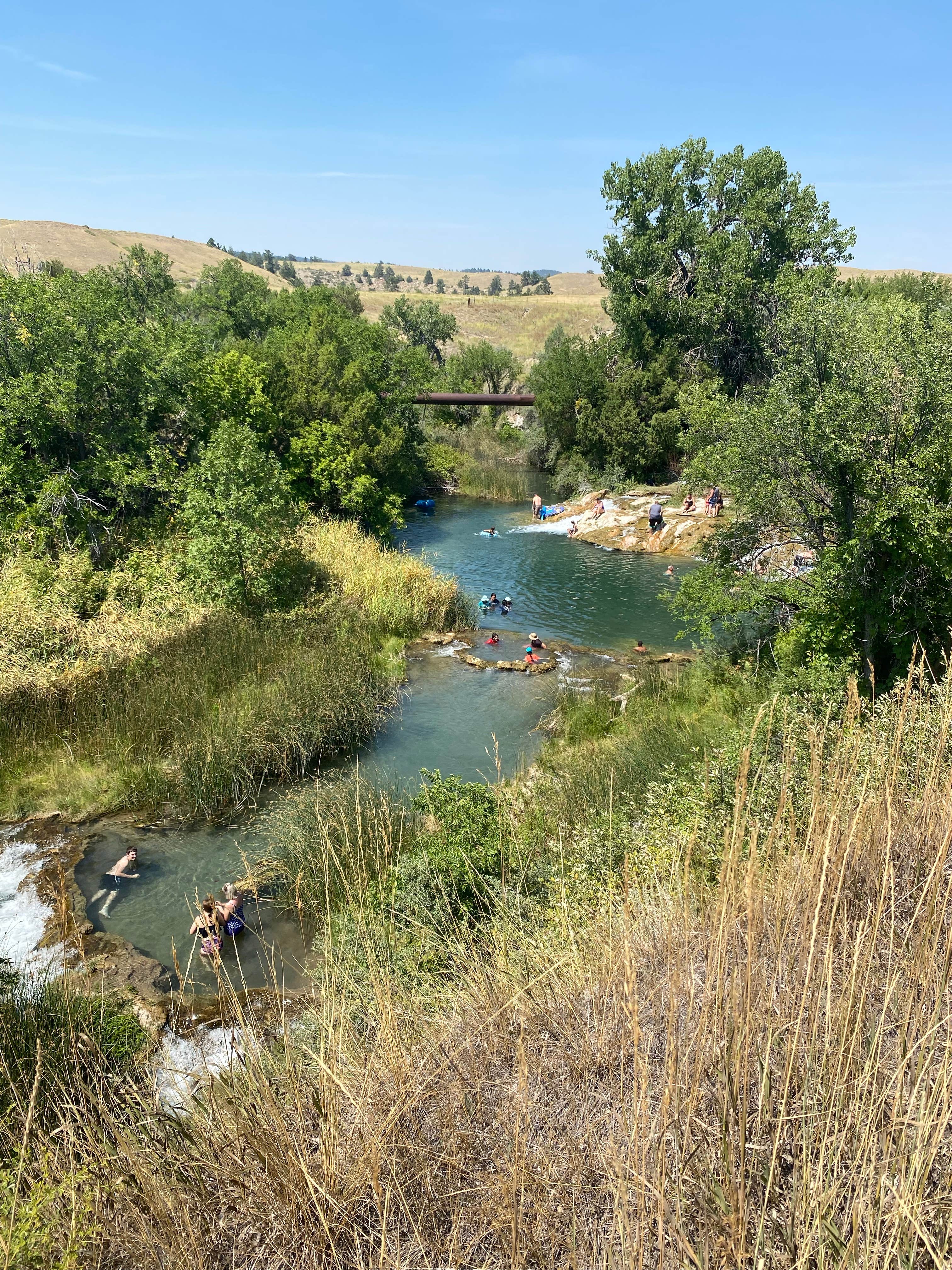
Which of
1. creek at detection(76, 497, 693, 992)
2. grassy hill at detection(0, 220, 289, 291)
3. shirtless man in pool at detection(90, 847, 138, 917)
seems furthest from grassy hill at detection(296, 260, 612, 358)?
shirtless man in pool at detection(90, 847, 138, 917)

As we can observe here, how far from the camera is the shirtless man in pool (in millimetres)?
10383

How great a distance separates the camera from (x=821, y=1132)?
2.46 meters

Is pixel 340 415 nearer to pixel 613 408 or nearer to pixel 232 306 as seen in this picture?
pixel 613 408

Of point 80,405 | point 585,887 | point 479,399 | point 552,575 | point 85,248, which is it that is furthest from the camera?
point 85,248

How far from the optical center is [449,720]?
A: 52.9 feet

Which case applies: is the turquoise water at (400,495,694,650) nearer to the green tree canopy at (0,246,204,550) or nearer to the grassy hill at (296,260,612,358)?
the green tree canopy at (0,246,204,550)

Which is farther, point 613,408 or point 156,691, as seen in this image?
point 613,408

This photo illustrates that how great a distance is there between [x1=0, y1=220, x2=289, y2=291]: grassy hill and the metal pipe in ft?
152

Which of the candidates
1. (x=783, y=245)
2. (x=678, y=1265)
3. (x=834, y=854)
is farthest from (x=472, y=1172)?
(x=783, y=245)

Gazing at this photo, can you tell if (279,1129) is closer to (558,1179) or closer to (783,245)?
(558,1179)

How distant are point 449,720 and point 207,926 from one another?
379 inches

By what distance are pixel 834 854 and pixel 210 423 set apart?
2426cm

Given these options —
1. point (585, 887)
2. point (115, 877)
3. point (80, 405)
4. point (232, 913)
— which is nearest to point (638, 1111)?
point (585, 887)

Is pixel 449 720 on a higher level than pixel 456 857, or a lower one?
lower
